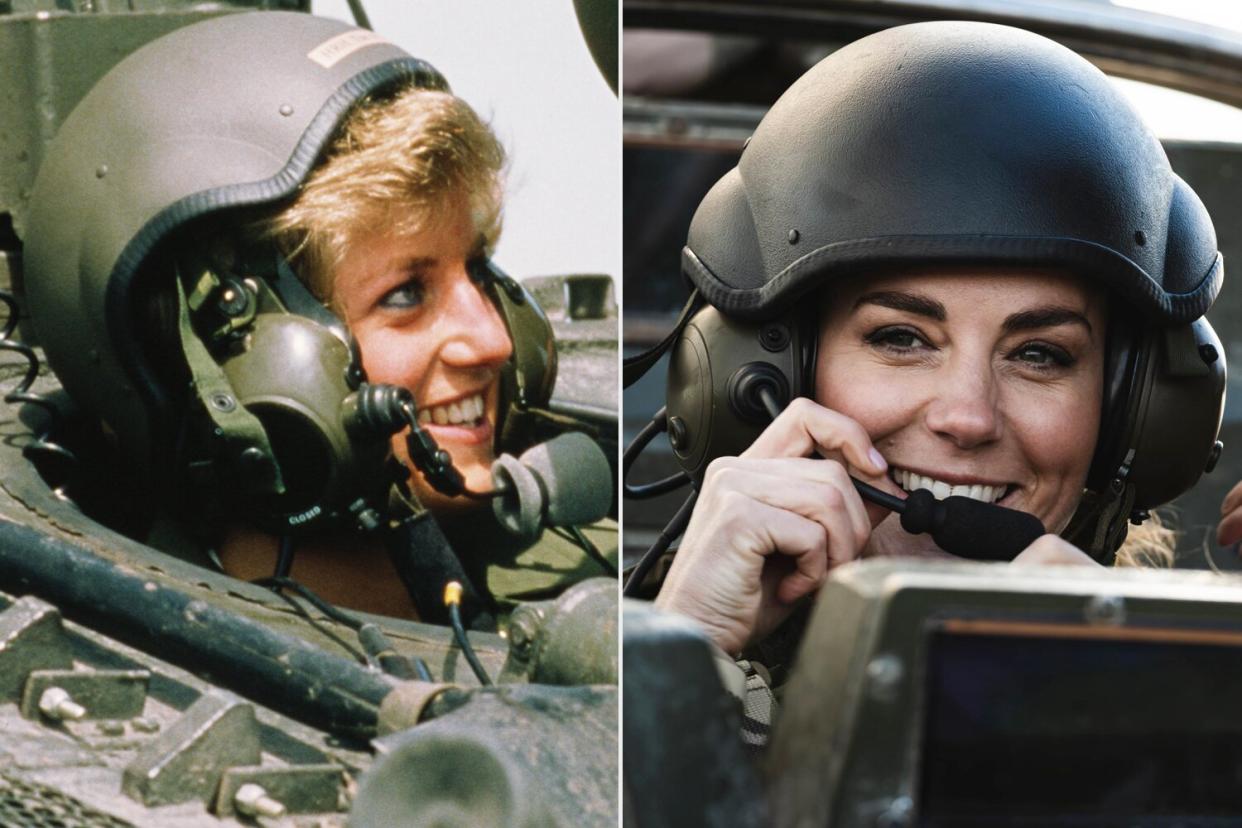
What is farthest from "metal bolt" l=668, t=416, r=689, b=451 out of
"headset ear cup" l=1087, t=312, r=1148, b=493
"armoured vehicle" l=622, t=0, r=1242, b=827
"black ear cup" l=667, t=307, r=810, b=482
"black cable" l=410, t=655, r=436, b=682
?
"armoured vehicle" l=622, t=0, r=1242, b=827

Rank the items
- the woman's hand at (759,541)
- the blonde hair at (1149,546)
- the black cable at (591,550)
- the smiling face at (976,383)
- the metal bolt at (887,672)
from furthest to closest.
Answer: the blonde hair at (1149,546) < the smiling face at (976,383) < the woman's hand at (759,541) < the black cable at (591,550) < the metal bolt at (887,672)

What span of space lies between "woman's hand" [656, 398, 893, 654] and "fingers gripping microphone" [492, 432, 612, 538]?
0.83 feet

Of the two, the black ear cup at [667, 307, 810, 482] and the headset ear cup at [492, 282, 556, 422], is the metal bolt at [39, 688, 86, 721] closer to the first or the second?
the headset ear cup at [492, 282, 556, 422]

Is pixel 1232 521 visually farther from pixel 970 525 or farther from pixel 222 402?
pixel 222 402

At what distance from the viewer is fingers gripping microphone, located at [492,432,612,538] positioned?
5.27 feet

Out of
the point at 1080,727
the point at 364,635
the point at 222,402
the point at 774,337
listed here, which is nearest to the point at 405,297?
the point at 222,402

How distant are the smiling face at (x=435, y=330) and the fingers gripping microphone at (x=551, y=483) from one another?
0.07 feet

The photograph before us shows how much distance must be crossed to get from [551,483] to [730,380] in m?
0.48

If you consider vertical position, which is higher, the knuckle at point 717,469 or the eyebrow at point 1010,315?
the eyebrow at point 1010,315

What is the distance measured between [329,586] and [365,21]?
1.77ft

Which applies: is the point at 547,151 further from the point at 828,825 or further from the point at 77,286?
the point at 828,825

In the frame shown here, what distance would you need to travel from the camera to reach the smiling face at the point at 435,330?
1.59 m

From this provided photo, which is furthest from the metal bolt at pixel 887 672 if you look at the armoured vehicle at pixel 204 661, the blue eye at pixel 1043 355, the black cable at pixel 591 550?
the blue eye at pixel 1043 355

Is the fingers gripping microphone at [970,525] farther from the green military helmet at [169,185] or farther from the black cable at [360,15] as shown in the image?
the black cable at [360,15]
